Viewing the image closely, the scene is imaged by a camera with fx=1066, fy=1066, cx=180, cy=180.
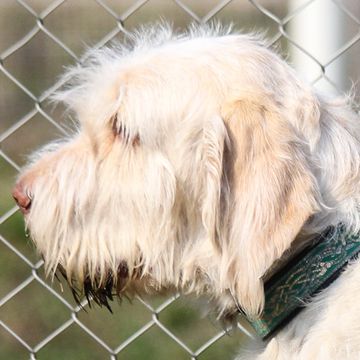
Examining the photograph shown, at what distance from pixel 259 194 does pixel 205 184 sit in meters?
0.13

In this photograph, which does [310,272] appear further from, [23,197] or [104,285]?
[23,197]

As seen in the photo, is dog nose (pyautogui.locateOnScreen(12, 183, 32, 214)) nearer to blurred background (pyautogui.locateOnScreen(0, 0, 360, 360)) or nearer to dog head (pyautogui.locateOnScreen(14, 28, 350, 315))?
dog head (pyautogui.locateOnScreen(14, 28, 350, 315))

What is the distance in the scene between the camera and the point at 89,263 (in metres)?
2.17

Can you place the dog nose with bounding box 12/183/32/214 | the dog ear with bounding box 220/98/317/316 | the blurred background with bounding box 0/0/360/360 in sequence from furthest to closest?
1. the blurred background with bounding box 0/0/360/360
2. the dog nose with bounding box 12/183/32/214
3. the dog ear with bounding box 220/98/317/316

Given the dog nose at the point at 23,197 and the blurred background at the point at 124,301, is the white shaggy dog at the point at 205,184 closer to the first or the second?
the dog nose at the point at 23,197

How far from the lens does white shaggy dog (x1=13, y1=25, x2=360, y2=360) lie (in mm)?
2016

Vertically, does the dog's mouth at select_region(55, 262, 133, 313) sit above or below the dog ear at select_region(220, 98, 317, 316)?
below

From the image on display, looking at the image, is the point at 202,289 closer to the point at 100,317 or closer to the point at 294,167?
the point at 294,167

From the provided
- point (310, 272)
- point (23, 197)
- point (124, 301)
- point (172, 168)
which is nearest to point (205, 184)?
point (172, 168)

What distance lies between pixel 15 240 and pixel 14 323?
487mm

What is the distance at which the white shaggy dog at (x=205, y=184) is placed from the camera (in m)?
2.02

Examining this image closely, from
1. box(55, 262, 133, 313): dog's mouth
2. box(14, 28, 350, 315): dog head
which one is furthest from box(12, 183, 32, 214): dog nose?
box(55, 262, 133, 313): dog's mouth

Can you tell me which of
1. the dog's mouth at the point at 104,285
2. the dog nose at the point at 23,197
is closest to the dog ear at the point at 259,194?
the dog's mouth at the point at 104,285

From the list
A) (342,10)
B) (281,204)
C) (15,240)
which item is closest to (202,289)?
(281,204)
